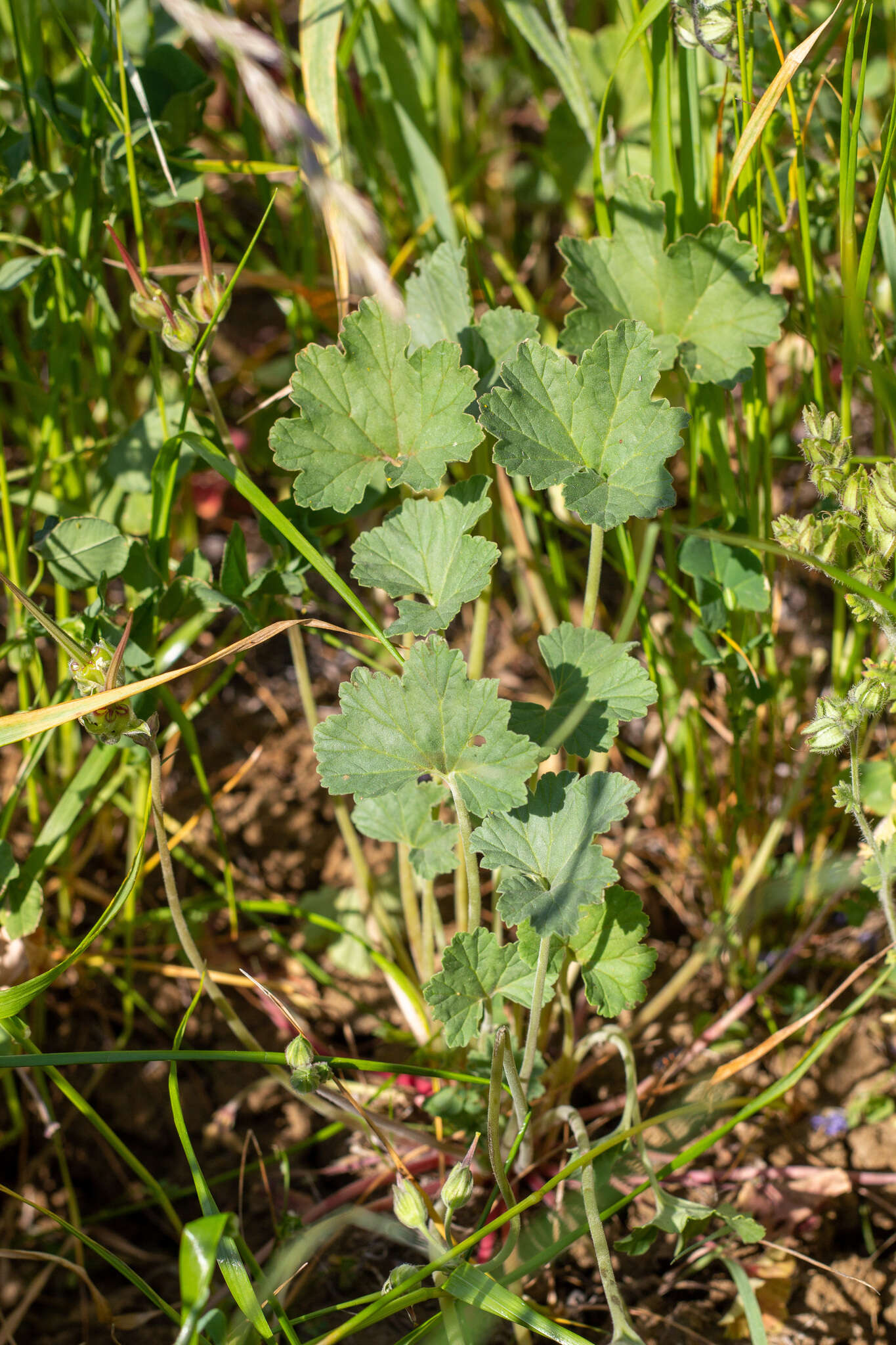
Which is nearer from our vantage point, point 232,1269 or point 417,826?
point 232,1269

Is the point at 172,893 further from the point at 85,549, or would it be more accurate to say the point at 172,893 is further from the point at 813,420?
the point at 813,420

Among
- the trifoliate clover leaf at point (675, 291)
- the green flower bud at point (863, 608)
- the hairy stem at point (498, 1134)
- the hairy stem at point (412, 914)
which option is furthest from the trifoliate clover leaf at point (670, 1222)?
the trifoliate clover leaf at point (675, 291)

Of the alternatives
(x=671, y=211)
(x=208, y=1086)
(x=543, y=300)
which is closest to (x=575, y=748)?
(x=671, y=211)

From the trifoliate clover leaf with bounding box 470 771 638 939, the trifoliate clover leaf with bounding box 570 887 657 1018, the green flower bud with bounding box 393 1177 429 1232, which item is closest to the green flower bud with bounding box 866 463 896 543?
the trifoliate clover leaf with bounding box 470 771 638 939

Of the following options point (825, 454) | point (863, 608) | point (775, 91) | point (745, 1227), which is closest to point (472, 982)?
point (745, 1227)

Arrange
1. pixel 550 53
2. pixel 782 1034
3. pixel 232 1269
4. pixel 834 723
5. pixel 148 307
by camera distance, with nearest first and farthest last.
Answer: pixel 232 1269
pixel 834 723
pixel 148 307
pixel 782 1034
pixel 550 53

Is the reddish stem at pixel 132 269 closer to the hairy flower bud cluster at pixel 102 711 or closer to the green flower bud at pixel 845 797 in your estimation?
the hairy flower bud cluster at pixel 102 711

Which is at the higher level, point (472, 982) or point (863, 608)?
point (863, 608)
